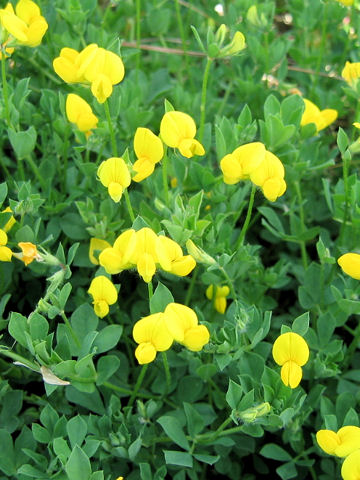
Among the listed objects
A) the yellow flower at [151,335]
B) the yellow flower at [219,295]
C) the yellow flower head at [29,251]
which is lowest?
the yellow flower at [219,295]

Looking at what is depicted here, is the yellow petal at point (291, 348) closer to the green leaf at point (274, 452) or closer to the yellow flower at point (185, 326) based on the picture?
the yellow flower at point (185, 326)

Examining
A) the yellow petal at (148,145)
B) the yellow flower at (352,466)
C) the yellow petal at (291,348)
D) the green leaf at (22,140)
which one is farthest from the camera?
the green leaf at (22,140)

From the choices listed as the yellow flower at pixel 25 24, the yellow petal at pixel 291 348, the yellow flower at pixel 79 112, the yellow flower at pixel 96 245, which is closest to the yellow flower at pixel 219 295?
the yellow flower at pixel 96 245

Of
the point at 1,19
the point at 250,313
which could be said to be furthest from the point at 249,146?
the point at 1,19

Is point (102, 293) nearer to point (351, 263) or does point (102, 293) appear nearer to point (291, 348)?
point (291, 348)

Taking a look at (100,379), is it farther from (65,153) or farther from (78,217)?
(65,153)

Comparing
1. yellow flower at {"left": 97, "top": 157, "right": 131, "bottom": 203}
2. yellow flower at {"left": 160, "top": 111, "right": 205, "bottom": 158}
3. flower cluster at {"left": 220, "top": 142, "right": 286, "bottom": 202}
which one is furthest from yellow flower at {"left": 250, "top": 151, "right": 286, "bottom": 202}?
yellow flower at {"left": 97, "top": 157, "right": 131, "bottom": 203}
